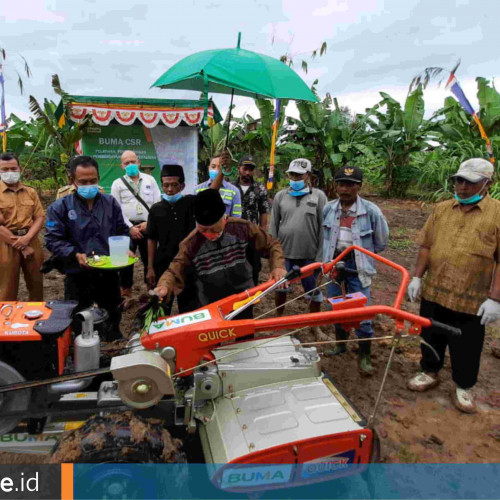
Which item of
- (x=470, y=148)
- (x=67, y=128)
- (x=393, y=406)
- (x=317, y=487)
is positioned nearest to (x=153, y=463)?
(x=317, y=487)

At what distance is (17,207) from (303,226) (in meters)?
2.90

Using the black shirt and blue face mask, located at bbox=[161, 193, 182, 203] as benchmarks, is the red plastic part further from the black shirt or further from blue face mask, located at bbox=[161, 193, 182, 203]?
blue face mask, located at bbox=[161, 193, 182, 203]

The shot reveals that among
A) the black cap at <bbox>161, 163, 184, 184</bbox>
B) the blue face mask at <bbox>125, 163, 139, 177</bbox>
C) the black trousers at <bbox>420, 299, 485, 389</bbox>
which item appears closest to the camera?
the black trousers at <bbox>420, 299, 485, 389</bbox>

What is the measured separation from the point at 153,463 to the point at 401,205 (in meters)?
12.1

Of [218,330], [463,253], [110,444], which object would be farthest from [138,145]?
[110,444]

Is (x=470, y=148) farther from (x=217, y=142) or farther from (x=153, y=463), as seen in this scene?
(x=153, y=463)

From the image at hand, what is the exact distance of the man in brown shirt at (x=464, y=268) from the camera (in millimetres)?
2850

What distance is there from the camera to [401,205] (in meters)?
12.6

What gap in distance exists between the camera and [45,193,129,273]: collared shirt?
10.7 feet

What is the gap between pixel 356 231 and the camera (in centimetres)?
350

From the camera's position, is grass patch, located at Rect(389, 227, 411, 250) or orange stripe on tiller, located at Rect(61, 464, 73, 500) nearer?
orange stripe on tiller, located at Rect(61, 464, 73, 500)

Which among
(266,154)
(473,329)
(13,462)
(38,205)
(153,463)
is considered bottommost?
(13,462)

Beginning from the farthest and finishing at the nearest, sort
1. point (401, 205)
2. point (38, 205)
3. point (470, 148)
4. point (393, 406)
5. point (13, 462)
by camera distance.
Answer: point (401, 205) < point (470, 148) < point (38, 205) < point (393, 406) < point (13, 462)

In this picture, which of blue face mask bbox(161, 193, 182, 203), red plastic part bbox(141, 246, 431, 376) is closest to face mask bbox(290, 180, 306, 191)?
blue face mask bbox(161, 193, 182, 203)
